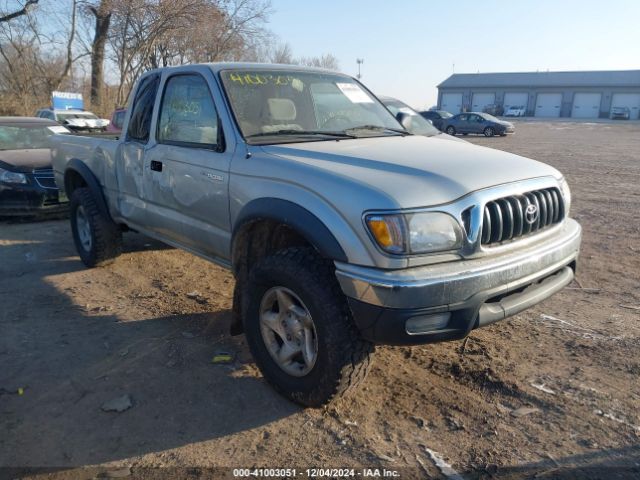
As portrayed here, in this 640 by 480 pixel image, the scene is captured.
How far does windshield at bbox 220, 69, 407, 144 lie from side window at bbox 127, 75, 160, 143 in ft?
3.45

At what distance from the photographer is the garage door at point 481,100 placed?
7281cm

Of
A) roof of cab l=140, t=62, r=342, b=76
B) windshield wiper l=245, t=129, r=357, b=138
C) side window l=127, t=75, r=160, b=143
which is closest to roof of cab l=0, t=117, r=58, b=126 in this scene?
side window l=127, t=75, r=160, b=143

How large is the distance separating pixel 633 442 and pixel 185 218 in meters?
3.20

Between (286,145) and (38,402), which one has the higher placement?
(286,145)

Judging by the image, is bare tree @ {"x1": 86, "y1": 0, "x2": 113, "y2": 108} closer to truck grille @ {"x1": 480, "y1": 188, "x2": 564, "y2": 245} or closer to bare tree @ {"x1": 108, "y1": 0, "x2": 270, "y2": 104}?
bare tree @ {"x1": 108, "y1": 0, "x2": 270, "y2": 104}

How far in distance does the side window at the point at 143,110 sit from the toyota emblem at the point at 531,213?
123 inches

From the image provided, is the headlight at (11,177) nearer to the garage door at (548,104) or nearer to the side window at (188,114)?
the side window at (188,114)

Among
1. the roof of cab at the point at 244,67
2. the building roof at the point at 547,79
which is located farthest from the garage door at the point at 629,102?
the roof of cab at the point at 244,67

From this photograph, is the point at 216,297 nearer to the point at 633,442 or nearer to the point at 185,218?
the point at 185,218

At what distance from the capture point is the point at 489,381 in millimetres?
3293

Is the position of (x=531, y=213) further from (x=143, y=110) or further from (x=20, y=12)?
(x=20, y=12)

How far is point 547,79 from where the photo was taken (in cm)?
7075

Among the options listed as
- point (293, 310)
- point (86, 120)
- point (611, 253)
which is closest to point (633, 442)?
point (293, 310)

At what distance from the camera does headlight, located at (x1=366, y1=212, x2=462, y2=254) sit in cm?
253
